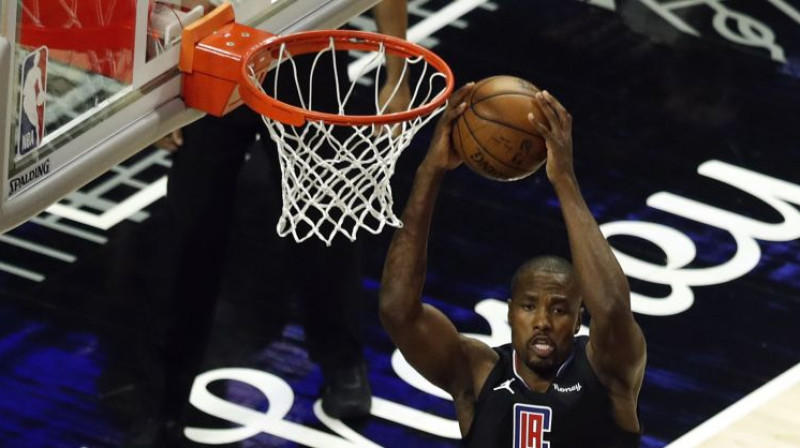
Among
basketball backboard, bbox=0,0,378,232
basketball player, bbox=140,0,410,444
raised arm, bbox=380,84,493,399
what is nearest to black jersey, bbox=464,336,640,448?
raised arm, bbox=380,84,493,399

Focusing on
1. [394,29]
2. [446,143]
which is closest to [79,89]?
[446,143]

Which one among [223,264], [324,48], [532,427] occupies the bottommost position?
[223,264]

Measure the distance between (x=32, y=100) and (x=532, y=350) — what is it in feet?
4.77

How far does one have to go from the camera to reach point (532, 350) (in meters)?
5.26

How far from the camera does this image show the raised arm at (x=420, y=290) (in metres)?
5.18

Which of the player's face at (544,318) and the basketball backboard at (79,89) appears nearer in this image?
the basketball backboard at (79,89)

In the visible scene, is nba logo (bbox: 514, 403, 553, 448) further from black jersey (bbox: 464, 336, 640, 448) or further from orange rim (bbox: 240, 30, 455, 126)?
orange rim (bbox: 240, 30, 455, 126)

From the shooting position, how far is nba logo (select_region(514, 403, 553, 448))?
Answer: 5297 millimetres

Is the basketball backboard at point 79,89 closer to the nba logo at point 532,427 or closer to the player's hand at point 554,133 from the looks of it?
the player's hand at point 554,133

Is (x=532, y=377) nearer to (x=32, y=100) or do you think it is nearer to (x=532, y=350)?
(x=532, y=350)

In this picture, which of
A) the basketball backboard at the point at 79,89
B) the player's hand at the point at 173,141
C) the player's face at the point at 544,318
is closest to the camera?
the basketball backboard at the point at 79,89

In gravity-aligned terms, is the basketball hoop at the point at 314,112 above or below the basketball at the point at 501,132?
below

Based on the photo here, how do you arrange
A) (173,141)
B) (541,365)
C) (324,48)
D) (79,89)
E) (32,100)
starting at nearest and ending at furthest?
1. (32,100)
2. (79,89)
3. (541,365)
4. (324,48)
5. (173,141)

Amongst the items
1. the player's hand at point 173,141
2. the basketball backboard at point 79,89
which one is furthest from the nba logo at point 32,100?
the player's hand at point 173,141
